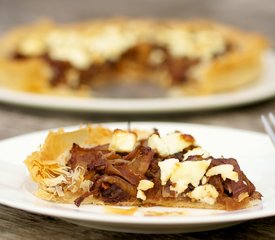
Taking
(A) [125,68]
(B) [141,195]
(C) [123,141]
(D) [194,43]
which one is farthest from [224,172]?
(A) [125,68]

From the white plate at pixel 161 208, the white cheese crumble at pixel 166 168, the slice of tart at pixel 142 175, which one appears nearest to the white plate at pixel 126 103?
the white plate at pixel 161 208

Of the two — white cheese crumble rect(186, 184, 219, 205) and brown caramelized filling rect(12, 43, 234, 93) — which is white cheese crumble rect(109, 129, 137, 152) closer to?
white cheese crumble rect(186, 184, 219, 205)

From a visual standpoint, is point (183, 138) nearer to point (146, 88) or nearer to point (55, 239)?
Result: point (55, 239)

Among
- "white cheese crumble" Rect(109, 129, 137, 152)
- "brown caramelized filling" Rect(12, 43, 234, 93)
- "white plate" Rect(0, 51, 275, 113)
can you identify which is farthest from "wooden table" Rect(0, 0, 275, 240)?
"brown caramelized filling" Rect(12, 43, 234, 93)

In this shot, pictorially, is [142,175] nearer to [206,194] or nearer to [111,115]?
[206,194]

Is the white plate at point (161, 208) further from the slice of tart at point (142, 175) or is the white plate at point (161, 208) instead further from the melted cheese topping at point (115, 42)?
the melted cheese topping at point (115, 42)
